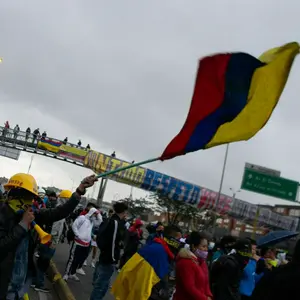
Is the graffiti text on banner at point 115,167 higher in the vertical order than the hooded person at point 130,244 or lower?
higher

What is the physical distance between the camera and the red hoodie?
4641mm

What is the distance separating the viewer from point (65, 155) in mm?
35438

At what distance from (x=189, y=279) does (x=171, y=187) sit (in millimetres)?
28562

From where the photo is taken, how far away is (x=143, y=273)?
4.83 m

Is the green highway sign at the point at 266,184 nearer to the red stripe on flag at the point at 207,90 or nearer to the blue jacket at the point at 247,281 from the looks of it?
the blue jacket at the point at 247,281

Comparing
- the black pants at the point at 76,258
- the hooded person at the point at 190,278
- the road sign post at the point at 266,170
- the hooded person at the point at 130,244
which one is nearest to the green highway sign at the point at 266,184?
the road sign post at the point at 266,170

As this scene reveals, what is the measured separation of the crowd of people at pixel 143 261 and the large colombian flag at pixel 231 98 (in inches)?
45.3

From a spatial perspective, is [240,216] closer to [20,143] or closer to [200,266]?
[20,143]

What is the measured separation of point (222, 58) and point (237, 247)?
2555 millimetres

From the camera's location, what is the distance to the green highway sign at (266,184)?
989 inches

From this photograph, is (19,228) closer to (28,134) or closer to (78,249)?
(78,249)

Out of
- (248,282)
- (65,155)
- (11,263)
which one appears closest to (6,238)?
(11,263)

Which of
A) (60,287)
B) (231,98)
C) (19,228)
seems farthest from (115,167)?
(19,228)

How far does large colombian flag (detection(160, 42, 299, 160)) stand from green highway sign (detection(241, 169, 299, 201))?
21721 mm
